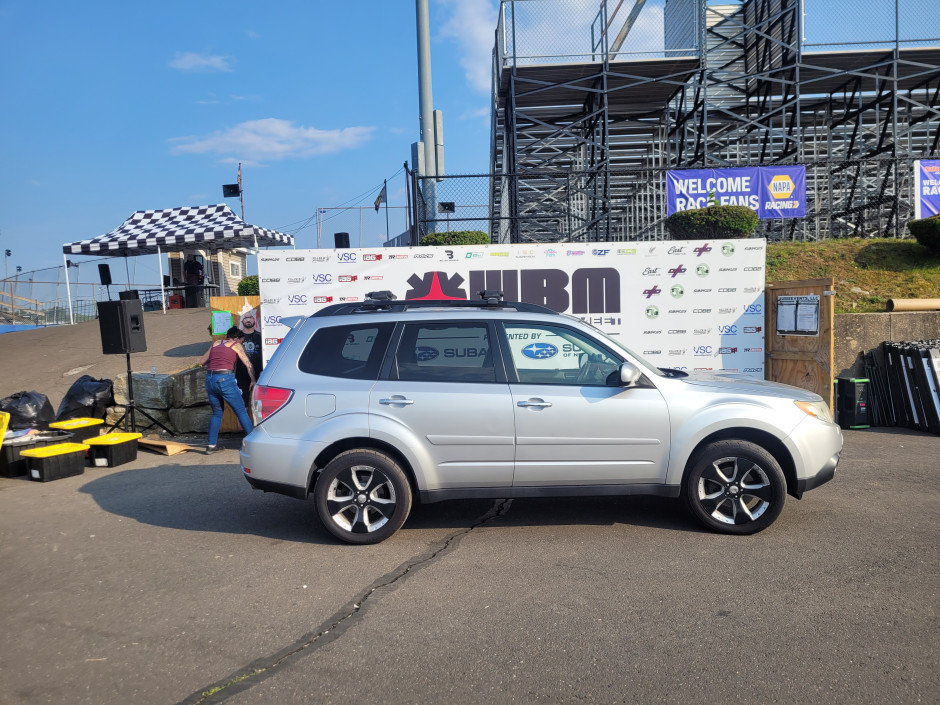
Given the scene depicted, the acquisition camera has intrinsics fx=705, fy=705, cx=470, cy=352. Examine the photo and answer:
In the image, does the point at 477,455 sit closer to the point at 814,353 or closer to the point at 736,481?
the point at 736,481

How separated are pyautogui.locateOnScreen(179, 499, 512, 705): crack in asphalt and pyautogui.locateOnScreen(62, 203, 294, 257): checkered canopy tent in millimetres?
18144

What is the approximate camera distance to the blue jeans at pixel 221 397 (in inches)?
355

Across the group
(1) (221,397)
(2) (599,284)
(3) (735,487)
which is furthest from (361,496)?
(2) (599,284)

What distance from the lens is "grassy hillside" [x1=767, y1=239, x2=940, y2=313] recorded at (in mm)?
12008

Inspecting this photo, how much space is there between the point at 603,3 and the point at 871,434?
14.5m

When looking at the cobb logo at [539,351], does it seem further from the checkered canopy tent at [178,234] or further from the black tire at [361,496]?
the checkered canopy tent at [178,234]

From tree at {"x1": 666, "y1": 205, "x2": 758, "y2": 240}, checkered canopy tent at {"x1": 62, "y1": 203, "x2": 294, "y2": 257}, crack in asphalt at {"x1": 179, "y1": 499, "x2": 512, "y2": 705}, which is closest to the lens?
crack in asphalt at {"x1": 179, "y1": 499, "x2": 512, "y2": 705}

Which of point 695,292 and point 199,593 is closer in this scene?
point 199,593

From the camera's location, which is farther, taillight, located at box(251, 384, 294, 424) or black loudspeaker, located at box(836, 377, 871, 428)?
black loudspeaker, located at box(836, 377, 871, 428)

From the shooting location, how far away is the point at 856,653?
134 inches

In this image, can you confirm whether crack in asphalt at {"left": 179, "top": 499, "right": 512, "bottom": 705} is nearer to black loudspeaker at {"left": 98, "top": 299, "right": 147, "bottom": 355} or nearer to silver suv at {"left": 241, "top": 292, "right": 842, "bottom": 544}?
silver suv at {"left": 241, "top": 292, "right": 842, "bottom": 544}

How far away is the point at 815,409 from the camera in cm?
533

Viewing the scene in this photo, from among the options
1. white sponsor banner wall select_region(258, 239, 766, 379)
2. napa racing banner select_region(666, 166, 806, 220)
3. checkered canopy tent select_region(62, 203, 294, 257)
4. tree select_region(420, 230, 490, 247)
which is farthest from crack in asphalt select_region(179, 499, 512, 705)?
checkered canopy tent select_region(62, 203, 294, 257)

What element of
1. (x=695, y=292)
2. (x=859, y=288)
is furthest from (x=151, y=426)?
(x=859, y=288)
